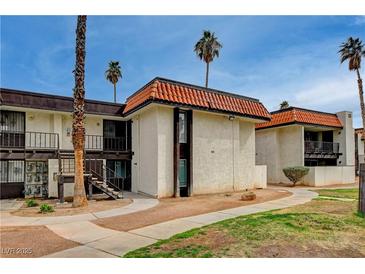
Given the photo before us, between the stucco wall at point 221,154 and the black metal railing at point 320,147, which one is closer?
the stucco wall at point 221,154

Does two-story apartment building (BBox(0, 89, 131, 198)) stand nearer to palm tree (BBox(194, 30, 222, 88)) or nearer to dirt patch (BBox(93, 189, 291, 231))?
dirt patch (BBox(93, 189, 291, 231))

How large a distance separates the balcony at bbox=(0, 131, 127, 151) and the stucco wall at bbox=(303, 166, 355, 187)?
1486 centimetres

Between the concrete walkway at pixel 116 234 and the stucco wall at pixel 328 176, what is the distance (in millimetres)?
14241

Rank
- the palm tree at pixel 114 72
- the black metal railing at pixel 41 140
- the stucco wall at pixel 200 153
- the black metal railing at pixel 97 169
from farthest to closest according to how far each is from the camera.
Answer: the palm tree at pixel 114 72, the black metal railing at pixel 41 140, the black metal railing at pixel 97 169, the stucco wall at pixel 200 153

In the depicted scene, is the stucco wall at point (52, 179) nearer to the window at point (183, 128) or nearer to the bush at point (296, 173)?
the window at point (183, 128)

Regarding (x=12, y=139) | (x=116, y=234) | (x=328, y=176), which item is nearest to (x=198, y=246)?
(x=116, y=234)

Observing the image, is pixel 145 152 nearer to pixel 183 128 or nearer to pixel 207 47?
pixel 183 128

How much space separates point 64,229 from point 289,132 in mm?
21343

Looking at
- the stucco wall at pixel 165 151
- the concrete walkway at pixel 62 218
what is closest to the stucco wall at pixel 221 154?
the stucco wall at pixel 165 151

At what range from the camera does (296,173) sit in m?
22.8

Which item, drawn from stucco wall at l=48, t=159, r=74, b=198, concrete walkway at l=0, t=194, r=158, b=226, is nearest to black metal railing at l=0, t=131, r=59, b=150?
stucco wall at l=48, t=159, r=74, b=198

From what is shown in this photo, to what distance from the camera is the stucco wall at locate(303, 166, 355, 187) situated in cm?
2331

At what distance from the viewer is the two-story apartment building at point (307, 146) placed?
2450 cm

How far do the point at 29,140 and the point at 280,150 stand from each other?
1991cm
